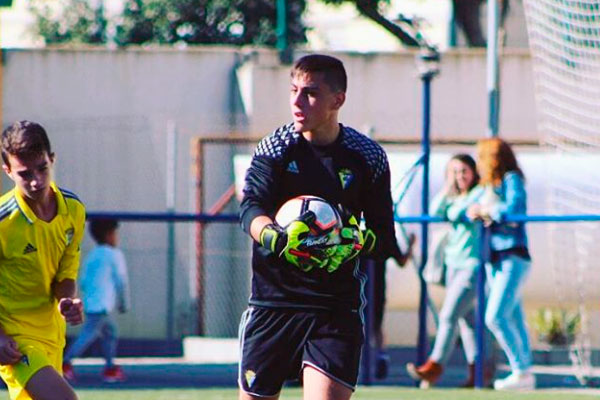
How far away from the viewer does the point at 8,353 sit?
241 inches

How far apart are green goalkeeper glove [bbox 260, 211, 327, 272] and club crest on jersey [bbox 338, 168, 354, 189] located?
0.94ft

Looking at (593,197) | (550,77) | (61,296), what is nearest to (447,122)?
(550,77)

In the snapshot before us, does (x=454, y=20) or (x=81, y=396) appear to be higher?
(x=454, y=20)

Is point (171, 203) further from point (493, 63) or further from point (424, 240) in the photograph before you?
point (424, 240)

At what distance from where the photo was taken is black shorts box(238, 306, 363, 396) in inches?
228

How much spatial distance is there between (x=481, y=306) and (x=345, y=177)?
5.50 meters

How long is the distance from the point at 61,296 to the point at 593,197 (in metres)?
7.91

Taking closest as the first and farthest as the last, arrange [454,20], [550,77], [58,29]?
[550,77], [454,20], [58,29]

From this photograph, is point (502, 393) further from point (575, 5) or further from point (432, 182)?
point (575, 5)

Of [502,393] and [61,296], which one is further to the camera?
[502,393]

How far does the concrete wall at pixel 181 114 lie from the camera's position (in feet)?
54.6

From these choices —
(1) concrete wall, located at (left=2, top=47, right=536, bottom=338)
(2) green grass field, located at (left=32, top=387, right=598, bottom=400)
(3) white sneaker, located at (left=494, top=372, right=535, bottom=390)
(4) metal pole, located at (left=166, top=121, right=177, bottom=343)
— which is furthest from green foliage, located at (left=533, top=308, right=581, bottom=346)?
(2) green grass field, located at (left=32, top=387, right=598, bottom=400)

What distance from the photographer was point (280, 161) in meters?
5.85

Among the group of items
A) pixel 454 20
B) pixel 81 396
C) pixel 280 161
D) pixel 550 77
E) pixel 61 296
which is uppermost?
pixel 454 20
